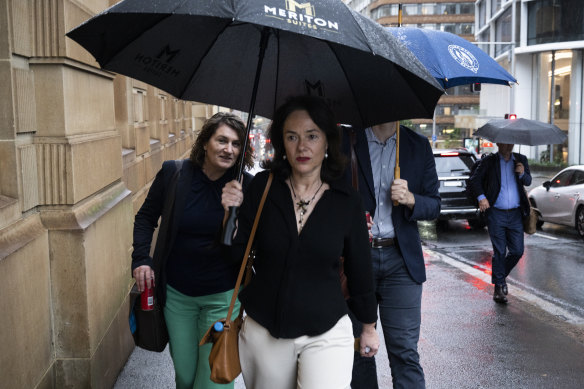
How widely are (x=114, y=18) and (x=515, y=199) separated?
18.9ft

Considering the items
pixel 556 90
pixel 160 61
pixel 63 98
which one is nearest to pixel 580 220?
pixel 63 98

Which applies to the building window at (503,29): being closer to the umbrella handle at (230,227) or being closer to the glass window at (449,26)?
the umbrella handle at (230,227)

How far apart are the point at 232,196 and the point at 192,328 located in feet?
3.54

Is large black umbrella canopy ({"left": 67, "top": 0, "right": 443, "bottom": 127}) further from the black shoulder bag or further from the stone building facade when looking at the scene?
the stone building facade

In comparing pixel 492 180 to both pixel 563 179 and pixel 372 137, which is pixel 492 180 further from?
pixel 563 179

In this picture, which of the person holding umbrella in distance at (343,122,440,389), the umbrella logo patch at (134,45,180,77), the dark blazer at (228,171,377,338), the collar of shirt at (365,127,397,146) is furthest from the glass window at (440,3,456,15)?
the dark blazer at (228,171,377,338)

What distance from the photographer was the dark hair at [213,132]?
3502 millimetres

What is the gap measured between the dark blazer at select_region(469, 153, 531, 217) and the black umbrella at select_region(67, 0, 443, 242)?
4.47 meters

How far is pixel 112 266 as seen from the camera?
16.3ft

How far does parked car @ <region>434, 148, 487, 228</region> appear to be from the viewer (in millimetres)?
13927

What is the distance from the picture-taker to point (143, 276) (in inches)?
134

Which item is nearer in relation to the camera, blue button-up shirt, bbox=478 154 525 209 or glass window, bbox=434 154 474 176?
blue button-up shirt, bbox=478 154 525 209

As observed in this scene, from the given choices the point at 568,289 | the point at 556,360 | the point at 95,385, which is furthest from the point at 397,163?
the point at 568,289

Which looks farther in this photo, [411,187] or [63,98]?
[63,98]
